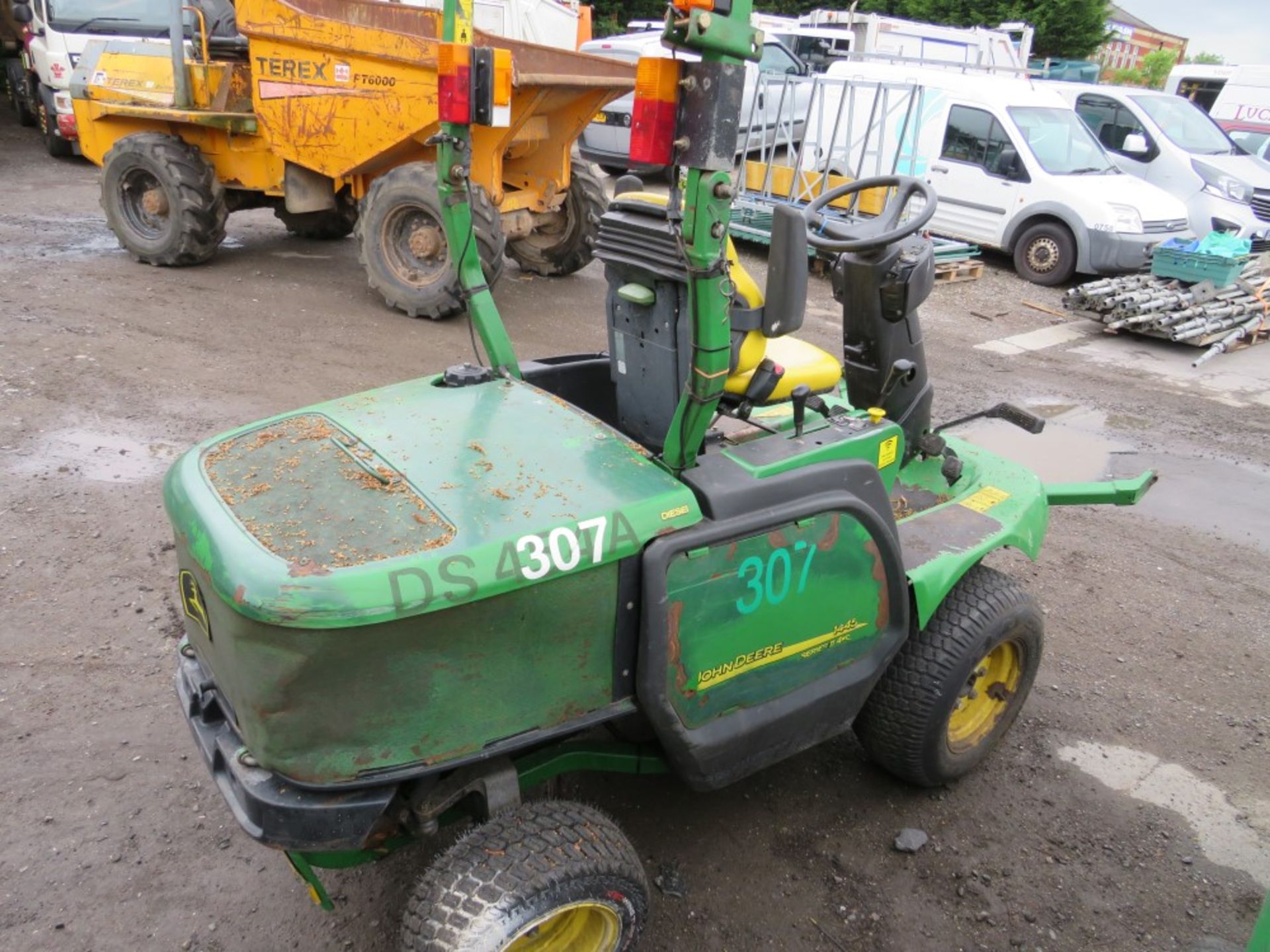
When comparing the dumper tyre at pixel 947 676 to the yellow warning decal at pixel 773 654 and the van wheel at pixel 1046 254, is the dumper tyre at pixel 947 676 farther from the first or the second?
the van wheel at pixel 1046 254

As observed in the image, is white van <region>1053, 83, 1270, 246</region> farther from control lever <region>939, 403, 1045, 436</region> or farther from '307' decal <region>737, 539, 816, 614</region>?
'307' decal <region>737, 539, 816, 614</region>

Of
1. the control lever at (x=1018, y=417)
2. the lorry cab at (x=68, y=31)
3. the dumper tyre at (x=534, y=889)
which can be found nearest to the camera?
the dumper tyre at (x=534, y=889)

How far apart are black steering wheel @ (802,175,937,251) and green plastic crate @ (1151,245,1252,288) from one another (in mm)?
6659

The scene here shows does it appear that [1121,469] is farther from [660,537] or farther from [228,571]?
[228,571]

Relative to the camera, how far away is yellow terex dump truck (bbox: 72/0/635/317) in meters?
6.37

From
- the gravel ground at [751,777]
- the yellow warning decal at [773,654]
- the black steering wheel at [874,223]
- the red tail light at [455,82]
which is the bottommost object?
the gravel ground at [751,777]

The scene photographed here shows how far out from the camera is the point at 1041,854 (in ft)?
9.50

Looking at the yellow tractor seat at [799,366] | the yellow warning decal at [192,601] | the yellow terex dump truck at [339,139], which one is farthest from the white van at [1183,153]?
the yellow warning decal at [192,601]

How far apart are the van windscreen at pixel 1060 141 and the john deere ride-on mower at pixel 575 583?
841 centimetres

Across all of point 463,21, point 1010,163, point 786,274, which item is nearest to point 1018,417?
point 786,274

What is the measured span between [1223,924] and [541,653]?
2139 millimetres

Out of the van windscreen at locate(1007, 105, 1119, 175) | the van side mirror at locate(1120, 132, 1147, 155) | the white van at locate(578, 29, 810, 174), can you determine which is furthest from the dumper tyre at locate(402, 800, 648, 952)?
the van side mirror at locate(1120, 132, 1147, 155)

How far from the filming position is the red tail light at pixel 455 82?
244 cm

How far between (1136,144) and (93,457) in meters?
11.1
